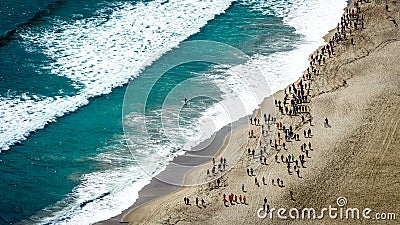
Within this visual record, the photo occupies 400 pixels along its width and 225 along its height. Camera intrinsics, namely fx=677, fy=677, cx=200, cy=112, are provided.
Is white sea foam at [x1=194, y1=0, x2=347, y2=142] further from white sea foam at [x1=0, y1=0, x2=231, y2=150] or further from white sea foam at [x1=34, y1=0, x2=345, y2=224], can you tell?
white sea foam at [x1=0, y1=0, x2=231, y2=150]

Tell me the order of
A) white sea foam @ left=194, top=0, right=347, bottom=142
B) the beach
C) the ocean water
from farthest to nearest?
white sea foam @ left=194, top=0, right=347, bottom=142 < the ocean water < the beach

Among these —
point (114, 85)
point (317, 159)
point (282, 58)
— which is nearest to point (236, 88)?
point (282, 58)

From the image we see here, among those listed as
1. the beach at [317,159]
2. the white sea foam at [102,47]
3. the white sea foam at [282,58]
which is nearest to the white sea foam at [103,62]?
the white sea foam at [102,47]

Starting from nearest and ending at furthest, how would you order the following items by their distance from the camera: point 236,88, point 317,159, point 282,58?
point 317,159 < point 236,88 < point 282,58

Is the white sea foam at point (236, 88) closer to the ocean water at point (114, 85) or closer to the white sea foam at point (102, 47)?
the ocean water at point (114, 85)

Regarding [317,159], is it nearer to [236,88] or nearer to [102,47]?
[236,88]

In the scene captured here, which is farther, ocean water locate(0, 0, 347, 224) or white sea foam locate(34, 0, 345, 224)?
ocean water locate(0, 0, 347, 224)

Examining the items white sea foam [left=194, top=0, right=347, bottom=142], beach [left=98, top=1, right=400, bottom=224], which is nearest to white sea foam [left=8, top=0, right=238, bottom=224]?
beach [left=98, top=1, right=400, bottom=224]
